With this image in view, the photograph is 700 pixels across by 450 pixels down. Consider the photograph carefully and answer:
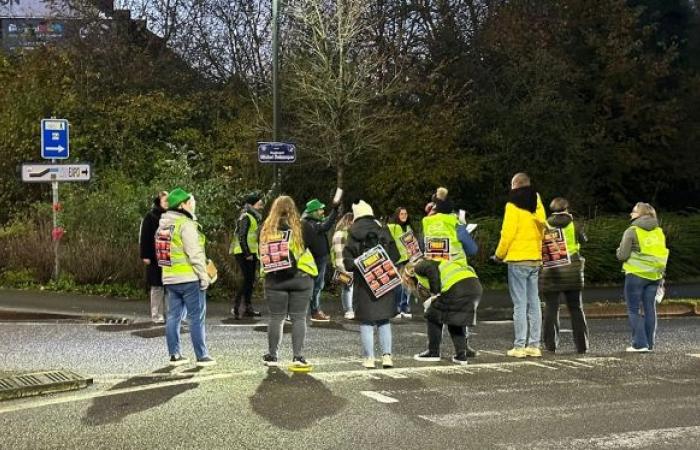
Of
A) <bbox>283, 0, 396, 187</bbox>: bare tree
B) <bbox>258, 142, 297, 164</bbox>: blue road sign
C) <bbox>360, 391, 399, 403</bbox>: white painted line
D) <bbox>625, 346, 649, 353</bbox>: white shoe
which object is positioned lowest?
<bbox>625, 346, 649, 353</bbox>: white shoe

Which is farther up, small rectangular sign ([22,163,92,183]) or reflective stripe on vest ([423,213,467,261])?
small rectangular sign ([22,163,92,183])

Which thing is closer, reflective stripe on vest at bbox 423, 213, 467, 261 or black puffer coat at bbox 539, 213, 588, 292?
reflective stripe on vest at bbox 423, 213, 467, 261

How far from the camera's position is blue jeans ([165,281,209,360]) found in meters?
7.77

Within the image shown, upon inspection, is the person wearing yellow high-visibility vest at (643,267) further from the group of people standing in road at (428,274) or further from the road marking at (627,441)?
the road marking at (627,441)

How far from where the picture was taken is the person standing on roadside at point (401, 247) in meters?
11.3

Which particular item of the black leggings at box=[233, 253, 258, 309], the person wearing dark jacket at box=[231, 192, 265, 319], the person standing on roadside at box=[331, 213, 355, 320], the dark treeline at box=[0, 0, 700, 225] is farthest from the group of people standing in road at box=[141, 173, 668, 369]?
the dark treeline at box=[0, 0, 700, 225]

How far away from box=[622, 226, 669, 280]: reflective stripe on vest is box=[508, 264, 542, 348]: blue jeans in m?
1.32

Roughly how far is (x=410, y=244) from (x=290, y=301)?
13.7 ft

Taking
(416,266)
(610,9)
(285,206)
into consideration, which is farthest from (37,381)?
(610,9)

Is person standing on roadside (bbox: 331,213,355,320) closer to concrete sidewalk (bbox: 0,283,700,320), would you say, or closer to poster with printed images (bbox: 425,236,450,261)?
concrete sidewalk (bbox: 0,283,700,320)

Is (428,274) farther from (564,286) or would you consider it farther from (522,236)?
(564,286)

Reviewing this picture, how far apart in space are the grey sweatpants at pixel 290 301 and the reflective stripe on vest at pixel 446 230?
1.37 meters

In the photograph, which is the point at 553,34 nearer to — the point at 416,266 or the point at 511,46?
the point at 511,46

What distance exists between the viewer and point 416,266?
8062mm
